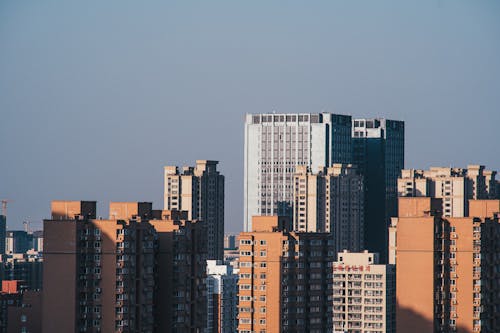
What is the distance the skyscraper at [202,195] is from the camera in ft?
640

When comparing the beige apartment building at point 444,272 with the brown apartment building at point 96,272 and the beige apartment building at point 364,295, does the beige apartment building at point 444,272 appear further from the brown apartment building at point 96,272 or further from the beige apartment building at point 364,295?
the beige apartment building at point 364,295

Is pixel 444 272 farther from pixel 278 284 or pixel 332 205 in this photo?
pixel 332 205

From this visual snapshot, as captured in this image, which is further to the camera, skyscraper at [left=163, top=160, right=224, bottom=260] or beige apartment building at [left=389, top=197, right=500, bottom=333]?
skyscraper at [left=163, top=160, right=224, bottom=260]

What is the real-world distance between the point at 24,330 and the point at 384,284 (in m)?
47.0

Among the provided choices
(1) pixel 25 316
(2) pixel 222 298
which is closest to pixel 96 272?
(1) pixel 25 316

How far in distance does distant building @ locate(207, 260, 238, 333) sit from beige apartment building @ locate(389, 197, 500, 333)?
44412 millimetres

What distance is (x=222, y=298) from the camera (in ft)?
514

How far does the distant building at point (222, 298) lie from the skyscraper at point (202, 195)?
87.8 ft

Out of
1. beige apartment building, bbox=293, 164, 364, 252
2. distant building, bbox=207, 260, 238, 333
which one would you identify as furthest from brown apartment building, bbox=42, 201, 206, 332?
beige apartment building, bbox=293, 164, 364, 252

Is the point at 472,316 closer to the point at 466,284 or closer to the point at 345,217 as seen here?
the point at 466,284

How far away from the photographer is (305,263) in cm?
10844

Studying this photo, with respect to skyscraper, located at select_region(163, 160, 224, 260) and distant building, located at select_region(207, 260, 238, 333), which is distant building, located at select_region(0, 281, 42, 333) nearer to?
distant building, located at select_region(207, 260, 238, 333)

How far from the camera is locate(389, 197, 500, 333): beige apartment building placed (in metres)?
101

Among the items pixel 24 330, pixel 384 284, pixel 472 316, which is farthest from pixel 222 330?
pixel 472 316
